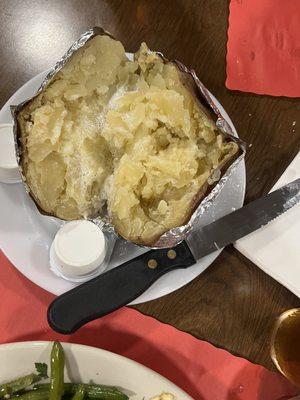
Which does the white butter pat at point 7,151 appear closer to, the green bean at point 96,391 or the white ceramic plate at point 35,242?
the white ceramic plate at point 35,242

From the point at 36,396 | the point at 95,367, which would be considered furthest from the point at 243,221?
the point at 36,396

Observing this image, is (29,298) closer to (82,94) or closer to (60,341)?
(60,341)

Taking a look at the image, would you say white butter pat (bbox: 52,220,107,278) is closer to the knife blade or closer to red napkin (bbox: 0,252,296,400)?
the knife blade

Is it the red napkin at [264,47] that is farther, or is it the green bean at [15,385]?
the red napkin at [264,47]

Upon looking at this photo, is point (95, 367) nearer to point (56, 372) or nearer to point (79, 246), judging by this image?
point (56, 372)

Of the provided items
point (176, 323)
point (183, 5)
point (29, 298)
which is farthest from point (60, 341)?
point (183, 5)

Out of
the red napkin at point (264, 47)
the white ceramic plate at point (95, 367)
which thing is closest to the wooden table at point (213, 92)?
the red napkin at point (264, 47)
